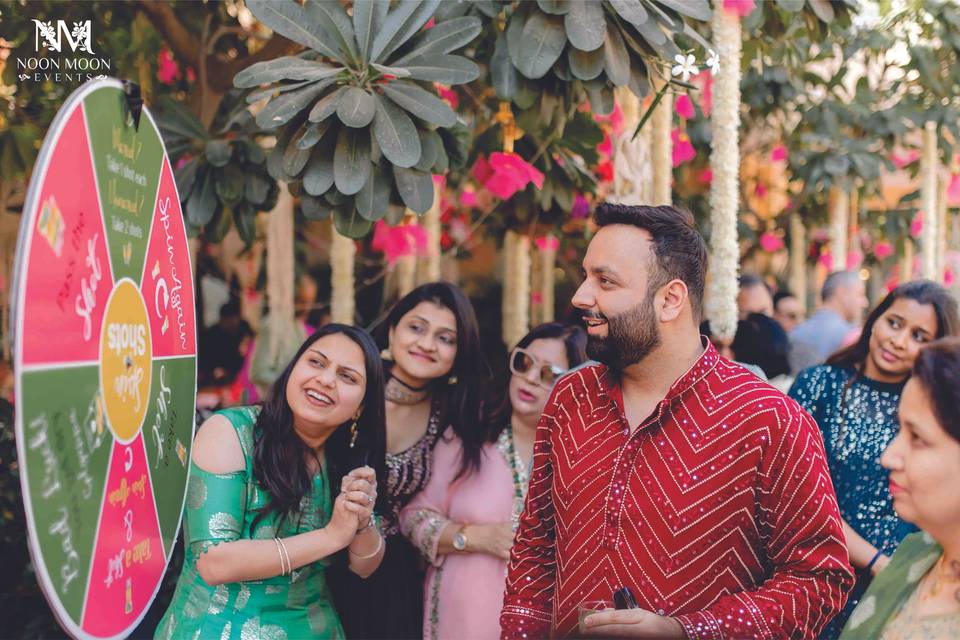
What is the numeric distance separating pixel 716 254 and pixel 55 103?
8.59 ft

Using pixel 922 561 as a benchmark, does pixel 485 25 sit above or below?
above

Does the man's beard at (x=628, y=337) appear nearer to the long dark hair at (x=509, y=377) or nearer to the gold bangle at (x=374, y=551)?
the gold bangle at (x=374, y=551)

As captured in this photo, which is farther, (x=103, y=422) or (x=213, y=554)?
(x=213, y=554)

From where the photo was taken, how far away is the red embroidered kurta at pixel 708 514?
164cm

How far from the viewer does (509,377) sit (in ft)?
9.11

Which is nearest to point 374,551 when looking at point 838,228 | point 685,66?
point 685,66

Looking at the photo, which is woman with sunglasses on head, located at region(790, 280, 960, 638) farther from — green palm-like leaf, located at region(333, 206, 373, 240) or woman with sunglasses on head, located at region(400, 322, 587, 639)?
green palm-like leaf, located at region(333, 206, 373, 240)

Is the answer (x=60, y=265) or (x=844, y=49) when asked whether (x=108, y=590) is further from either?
(x=844, y=49)

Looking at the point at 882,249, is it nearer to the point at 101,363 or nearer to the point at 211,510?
the point at 211,510

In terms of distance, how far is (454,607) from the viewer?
255 cm

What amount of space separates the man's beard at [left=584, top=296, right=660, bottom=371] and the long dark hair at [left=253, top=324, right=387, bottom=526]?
677 millimetres

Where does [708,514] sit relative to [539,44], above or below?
below

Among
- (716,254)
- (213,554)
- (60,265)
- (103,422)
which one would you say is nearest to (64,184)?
(60,265)

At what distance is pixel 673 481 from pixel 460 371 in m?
1.16
